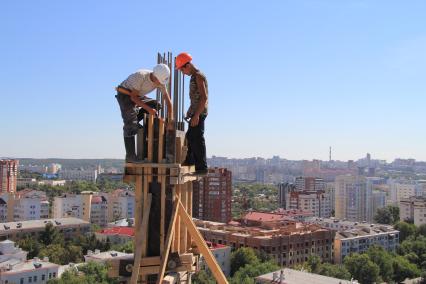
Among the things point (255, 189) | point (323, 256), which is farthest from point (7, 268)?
point (255, 189)

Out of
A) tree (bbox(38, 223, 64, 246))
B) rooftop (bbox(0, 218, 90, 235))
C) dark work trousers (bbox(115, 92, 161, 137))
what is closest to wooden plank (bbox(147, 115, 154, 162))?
dark work trousers (bbox(115, 92, 161, 137))

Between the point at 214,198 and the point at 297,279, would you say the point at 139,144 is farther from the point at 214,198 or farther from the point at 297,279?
the point at 214,198

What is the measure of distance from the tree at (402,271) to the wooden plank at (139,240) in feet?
85.7

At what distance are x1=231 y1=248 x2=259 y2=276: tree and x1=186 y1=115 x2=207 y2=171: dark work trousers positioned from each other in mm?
22530

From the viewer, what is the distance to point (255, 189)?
84.9 m

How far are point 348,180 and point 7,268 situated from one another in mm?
42683

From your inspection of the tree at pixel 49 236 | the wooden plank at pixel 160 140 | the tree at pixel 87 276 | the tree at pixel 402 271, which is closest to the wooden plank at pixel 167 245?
the wooden plank at pixel 160 140

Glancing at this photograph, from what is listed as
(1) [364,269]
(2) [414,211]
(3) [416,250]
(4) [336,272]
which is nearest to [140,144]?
(4) [336,272]

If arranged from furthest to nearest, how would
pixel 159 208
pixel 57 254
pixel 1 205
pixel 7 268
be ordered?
pixel 1 205 < pixel 57 254 < pixel 7 268 < pixel 159 208

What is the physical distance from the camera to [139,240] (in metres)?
3.54

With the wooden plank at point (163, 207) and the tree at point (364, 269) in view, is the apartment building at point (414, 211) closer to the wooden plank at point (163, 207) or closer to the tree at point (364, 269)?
the tree at point (364, 269)

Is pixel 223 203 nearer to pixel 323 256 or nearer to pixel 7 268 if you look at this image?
pixel 323 256

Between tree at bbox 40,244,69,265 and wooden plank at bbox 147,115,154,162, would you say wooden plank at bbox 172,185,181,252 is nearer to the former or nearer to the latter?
wooden plank at bbox 147,115,154,162

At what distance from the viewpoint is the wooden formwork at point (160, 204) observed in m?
3.65
